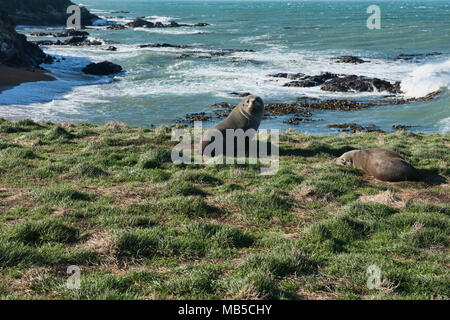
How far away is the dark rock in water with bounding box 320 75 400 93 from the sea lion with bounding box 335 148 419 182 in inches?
928

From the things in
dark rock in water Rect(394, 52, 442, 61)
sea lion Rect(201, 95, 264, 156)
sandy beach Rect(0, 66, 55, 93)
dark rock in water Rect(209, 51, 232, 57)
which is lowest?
sea lion Rect(201, 95, 264, 156)

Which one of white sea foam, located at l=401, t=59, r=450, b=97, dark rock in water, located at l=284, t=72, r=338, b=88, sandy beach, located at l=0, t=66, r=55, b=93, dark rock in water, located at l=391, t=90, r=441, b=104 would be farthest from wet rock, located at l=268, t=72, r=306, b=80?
sandy beach, located at l=0, t=66, r=55, b=93

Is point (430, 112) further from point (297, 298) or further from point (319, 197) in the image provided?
point (297, 298)

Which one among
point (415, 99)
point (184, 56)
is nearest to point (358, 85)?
point (415, 99)

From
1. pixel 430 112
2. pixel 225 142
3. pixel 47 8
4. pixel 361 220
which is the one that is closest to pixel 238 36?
pixel 47 8

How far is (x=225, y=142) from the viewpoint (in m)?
12.0

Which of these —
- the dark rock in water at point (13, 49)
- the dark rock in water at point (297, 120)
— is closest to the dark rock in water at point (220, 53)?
the dark rock in water at point (13, 49)

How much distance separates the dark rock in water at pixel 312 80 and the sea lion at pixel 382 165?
81.5 ft

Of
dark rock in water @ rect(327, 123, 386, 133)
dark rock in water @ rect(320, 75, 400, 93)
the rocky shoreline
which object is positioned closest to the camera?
dark rock in water @ rect(327, 123, 386, 133)

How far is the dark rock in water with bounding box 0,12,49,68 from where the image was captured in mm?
36344

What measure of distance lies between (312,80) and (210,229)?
3169 cm

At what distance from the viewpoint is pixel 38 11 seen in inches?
3307

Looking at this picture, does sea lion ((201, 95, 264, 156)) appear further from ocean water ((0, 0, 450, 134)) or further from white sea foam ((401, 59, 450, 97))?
white sea foam ((401, 59, 450, 97))
